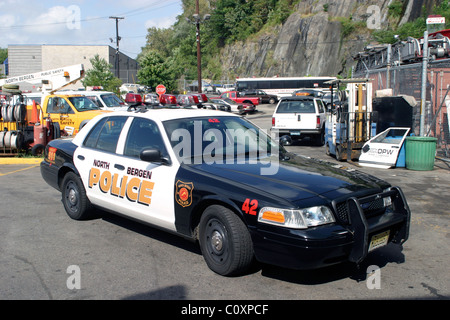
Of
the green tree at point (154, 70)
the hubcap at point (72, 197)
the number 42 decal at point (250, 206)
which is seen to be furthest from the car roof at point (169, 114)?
the green tree at point (154, 70)

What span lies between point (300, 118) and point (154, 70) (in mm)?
29972

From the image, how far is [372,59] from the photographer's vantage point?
2269cm

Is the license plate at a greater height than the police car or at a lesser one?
lesser

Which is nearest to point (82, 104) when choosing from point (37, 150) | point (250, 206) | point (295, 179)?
point (37, 150)

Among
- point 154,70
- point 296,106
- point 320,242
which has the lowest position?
point 320,242

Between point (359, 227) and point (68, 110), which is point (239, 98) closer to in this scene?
point (68, 110)

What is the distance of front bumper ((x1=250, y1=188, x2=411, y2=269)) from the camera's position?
13.2 ft

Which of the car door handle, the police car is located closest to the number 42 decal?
the police car

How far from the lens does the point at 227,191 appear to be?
450cm

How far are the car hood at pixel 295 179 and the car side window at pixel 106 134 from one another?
157cm

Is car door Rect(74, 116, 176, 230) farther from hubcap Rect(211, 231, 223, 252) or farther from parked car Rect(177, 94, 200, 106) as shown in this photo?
parked car Rect(177, 94, 200, 106)

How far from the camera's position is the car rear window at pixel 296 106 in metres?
16.3

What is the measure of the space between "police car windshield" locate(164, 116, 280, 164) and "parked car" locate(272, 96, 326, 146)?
10264 mm
